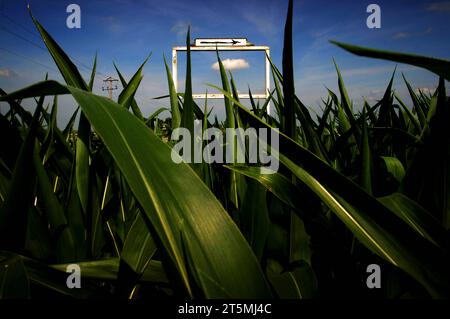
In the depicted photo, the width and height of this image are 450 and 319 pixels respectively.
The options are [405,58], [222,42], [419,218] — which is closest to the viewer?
[405,58]

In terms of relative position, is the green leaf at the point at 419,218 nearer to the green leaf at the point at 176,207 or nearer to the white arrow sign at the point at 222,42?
the green leaf at the point at 176,207

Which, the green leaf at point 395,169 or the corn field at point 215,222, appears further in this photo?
→ the green leaf at point 395,169

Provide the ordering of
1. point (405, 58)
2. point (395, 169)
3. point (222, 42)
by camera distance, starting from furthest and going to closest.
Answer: point (222, 42) → point (395, 169) → point (405, 58)

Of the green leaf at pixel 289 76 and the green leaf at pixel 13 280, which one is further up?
the green leaf at pixel 289 76

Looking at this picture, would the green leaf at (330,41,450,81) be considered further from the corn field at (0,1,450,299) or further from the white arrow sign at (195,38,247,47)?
the white arrow sign at (195,38,247,47)

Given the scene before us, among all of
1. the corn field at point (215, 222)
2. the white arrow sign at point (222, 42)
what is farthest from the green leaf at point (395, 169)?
the white arrow sign at point (222, 42)

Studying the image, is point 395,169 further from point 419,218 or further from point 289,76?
point 289,76

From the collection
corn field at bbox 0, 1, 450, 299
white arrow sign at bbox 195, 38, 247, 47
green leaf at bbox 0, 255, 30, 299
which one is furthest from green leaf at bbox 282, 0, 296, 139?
white arrow sign at bbox 195, 38, 247, 47

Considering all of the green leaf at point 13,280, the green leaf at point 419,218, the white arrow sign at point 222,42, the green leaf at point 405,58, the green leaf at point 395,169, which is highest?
the white arrow sign at point 222,42

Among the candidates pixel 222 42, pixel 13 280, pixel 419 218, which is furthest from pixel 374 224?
pixel 222 42

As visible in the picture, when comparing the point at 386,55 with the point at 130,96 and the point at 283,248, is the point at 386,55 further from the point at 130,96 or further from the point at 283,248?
the point at 130,96

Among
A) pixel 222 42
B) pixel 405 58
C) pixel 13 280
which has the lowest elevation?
pixel 13 280
